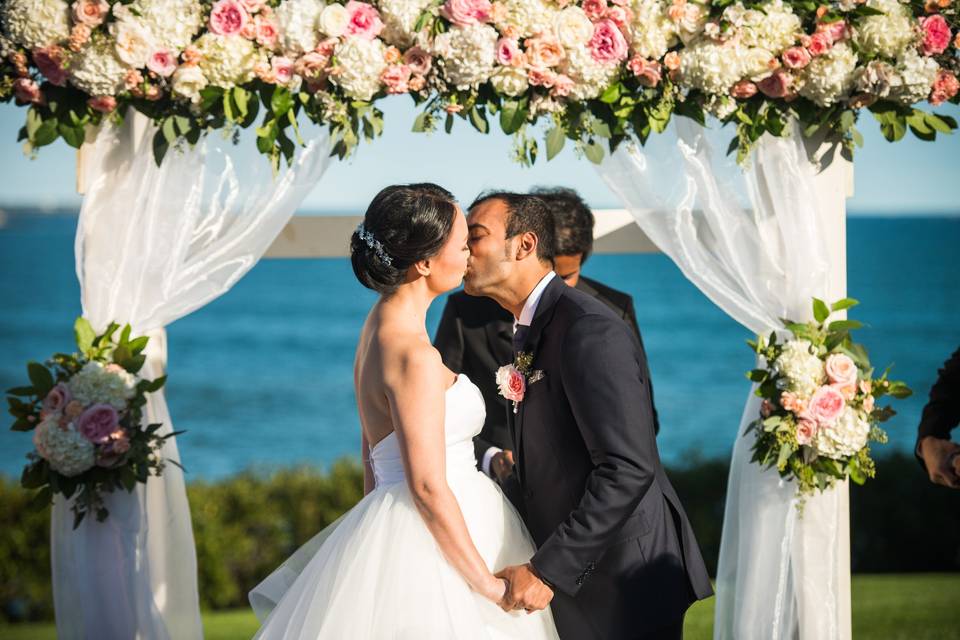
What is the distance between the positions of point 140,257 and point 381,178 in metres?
36.5

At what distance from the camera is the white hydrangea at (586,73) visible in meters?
3.96

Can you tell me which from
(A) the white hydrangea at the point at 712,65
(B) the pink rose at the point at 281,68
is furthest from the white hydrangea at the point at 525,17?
(B) the pink rose at the point at 281,68

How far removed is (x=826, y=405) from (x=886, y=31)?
144 cm

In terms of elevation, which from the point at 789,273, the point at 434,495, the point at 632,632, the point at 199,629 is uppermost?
the point at 789,273

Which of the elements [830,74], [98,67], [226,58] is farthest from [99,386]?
[830,74]

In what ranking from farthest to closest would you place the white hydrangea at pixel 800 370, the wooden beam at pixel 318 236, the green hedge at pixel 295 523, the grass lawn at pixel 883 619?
1. the green hedge at pixel 295 523
2. the grass lawn at pixel 883 619
3. the wooden beam at pixel 318 236
4. the white hydrangea at pixel 800 370

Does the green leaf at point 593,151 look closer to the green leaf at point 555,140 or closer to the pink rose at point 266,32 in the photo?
the green leaf at point 555,140

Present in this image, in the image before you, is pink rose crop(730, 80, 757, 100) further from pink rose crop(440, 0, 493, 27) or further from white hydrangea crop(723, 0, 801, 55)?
pink rose crop(440, 0, 493, 27)

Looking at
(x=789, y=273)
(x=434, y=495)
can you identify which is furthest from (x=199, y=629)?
(x=789, y=273)

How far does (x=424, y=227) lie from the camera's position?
3.09 metres

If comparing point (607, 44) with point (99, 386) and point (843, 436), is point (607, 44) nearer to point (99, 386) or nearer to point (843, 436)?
point (843, 436)

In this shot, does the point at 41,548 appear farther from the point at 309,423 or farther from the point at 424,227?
the point at 309,423

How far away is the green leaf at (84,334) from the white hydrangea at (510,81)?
1864 mm

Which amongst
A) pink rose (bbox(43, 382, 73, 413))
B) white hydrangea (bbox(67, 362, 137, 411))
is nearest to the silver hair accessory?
white hydrangea (bbox(67, 362, 137, 411))
